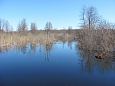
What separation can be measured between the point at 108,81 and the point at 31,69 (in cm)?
482

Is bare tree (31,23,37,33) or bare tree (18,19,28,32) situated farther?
bare tree (31,23,37,33)

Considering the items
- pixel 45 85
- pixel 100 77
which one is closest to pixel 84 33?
pixel 100 77

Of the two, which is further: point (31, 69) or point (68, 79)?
point (31, 69)

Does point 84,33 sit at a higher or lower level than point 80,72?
higher

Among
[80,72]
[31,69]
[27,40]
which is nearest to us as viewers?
[80,72]

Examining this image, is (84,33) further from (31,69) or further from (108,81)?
(108,81)

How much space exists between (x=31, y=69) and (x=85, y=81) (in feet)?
13.2

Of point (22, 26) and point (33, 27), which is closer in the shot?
point (22, 26)

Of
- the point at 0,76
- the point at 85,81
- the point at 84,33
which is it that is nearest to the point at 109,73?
the point at 85,81

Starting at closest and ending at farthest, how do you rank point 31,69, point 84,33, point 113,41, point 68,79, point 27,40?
1. point 68,79
2. point 31,69
3. point 113,41
4. point 84,33
5. point 27,40

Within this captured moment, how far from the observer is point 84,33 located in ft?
85.5

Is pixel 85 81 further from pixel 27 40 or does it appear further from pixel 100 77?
pixel 27 40

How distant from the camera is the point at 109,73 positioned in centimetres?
1175

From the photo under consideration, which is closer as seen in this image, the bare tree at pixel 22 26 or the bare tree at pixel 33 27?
the bare tree at pixel 22 26
